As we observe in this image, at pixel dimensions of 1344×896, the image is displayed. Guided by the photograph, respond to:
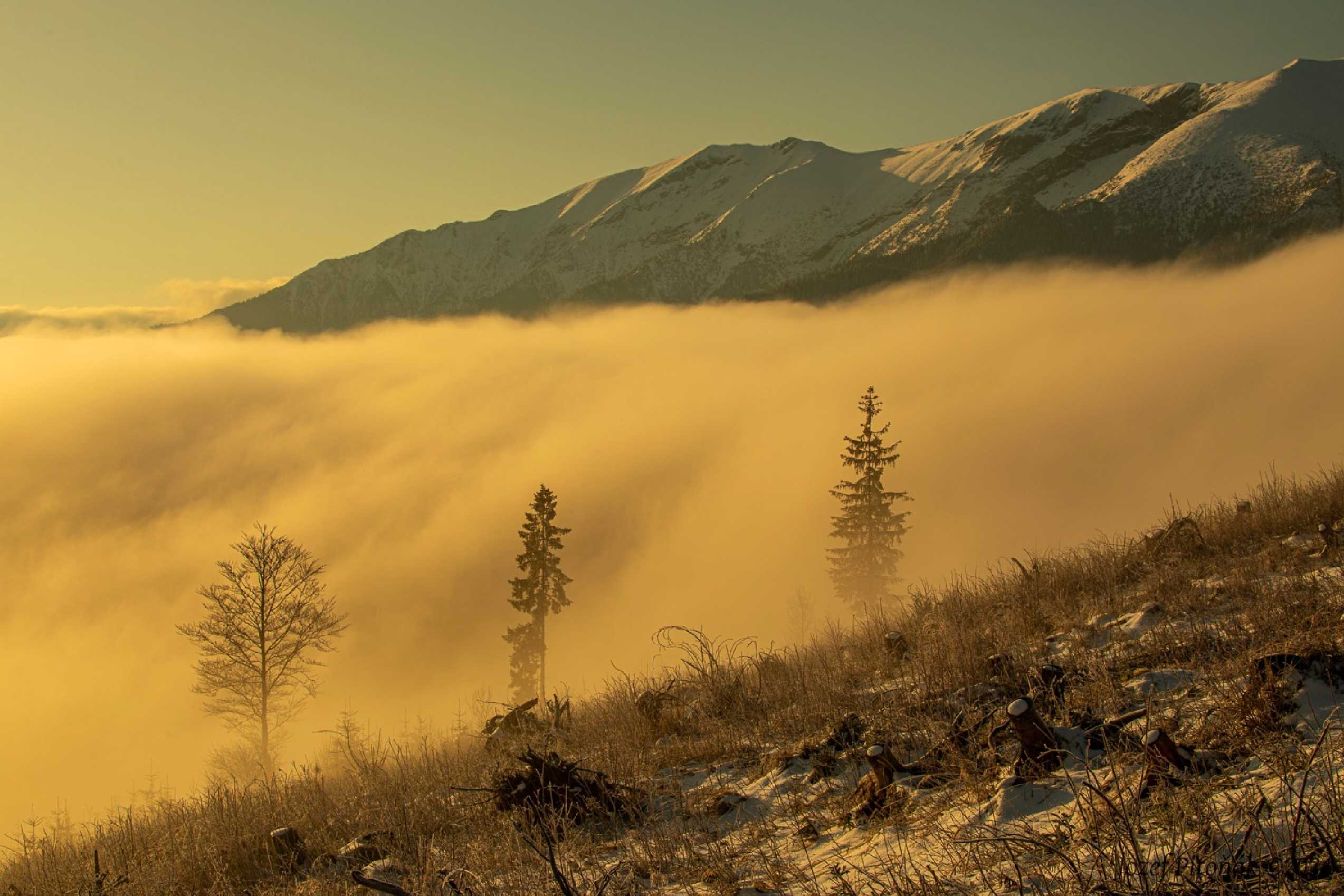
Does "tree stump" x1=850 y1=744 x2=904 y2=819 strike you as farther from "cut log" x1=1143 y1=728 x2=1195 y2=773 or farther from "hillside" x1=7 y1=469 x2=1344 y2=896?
"cut log" x1=1143 y1=728 x2=1195 y2=773

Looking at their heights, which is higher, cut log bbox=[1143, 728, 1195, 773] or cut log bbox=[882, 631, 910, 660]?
cut log bbox=[1143, 728, 1195, 773]

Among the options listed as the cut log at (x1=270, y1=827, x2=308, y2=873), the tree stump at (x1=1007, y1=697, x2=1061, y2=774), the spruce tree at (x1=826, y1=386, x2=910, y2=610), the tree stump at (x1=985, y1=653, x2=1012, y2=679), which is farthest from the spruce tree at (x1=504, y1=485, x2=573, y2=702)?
the tree stump at (x1=1007, y1=697, x2=1061, y2=774)

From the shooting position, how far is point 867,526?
45.1 meters

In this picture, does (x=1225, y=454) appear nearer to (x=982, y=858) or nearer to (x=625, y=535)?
(x=625, y=535)

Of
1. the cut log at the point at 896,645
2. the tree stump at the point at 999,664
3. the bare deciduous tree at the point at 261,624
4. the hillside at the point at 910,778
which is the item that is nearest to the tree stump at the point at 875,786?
the hillside at the point at 910,778

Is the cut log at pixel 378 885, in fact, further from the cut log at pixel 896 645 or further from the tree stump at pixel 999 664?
the cut log at pixel 896 645

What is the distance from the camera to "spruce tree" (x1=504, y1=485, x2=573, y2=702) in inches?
1741

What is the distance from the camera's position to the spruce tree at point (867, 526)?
44.7 metres

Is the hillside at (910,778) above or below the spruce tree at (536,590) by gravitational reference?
above

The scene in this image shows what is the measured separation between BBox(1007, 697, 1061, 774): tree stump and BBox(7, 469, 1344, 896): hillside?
1 centimetres

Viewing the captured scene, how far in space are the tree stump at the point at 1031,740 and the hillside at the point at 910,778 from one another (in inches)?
0.6

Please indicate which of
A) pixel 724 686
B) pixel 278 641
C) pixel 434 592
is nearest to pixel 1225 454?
pixel 434 592

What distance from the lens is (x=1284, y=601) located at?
5.45 meters

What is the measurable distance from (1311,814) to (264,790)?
6653 millimetres
